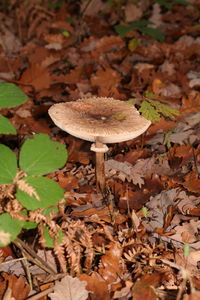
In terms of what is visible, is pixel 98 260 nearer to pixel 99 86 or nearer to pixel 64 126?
pixel 64 126

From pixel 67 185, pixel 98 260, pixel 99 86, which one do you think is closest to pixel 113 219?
pixel 98 260

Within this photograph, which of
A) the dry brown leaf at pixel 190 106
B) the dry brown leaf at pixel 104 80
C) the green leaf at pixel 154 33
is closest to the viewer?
the dry brown leaf at pixel 190 106

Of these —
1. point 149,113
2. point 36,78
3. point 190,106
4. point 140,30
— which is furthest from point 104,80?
point 149,113

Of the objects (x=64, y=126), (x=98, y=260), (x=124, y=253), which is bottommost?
(x=98, y=260)

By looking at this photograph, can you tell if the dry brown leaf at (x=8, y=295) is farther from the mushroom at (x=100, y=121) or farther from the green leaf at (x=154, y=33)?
the green leaf at (x=154, y=33)

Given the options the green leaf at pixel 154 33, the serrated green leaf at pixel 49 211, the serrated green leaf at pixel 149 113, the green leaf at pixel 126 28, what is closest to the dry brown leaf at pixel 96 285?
the serrated green leaf at pixel 49 211

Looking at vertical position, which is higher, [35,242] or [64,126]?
[64,126]

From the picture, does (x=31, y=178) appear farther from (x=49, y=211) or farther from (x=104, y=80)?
(x=104, y=80)
